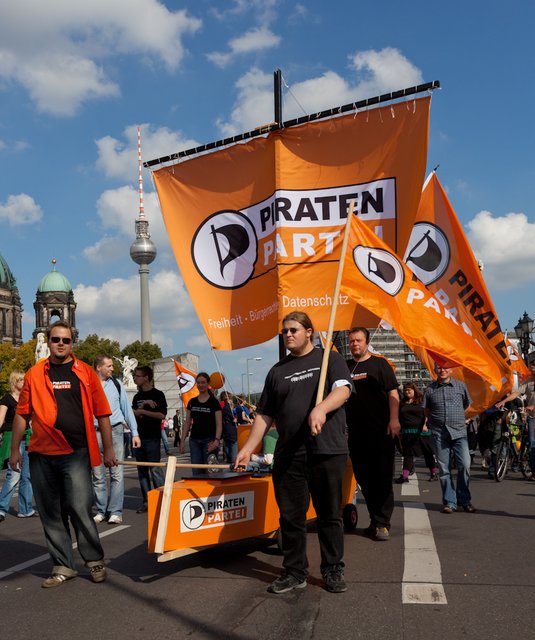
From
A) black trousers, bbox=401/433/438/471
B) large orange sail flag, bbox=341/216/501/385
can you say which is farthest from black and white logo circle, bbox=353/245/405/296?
black trousers, bbox=401/433/438/471

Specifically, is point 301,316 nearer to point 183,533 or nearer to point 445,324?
point 183,533

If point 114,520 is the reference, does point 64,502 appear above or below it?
above

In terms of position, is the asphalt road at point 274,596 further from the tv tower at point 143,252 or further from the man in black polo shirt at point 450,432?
the tv tower at point 143,252

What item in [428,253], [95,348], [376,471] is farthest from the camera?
[95,348]

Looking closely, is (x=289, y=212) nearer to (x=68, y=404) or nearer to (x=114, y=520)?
(x=114, y=520)

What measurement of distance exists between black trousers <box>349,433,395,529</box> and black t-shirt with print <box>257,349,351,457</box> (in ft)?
5.58

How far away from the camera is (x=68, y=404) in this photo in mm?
5582

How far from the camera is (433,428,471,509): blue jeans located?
27.9 ft

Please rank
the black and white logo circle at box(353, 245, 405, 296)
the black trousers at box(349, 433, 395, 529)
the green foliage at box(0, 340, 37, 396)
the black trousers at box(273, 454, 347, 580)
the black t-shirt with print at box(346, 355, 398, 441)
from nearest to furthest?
the black trousers at box(273, 454, 347, 580), the black trousers at box(349, 433, 395, 529), the black t-shirt with print at box(346, 355, 398, 441), the black and white logo circle at box(353, 245, 405, 296), the green foliage at box(0, 340, 37, 396)

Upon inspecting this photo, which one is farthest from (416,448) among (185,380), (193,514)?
(185,380)

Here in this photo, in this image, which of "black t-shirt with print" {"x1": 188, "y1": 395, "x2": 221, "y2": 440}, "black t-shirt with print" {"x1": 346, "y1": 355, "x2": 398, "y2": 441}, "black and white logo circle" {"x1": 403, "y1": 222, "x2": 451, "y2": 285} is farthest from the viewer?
"black t-shirt with print" {"x1": 188, "y1": 395, "x2": 221, "y2": 440}

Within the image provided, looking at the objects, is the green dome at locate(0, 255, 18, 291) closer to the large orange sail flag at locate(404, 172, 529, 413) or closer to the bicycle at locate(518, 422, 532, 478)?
the bicycle at locate(518, 422, 532, 478)

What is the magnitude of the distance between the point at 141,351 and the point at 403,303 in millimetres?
90133

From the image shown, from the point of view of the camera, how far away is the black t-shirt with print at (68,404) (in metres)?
5.56
